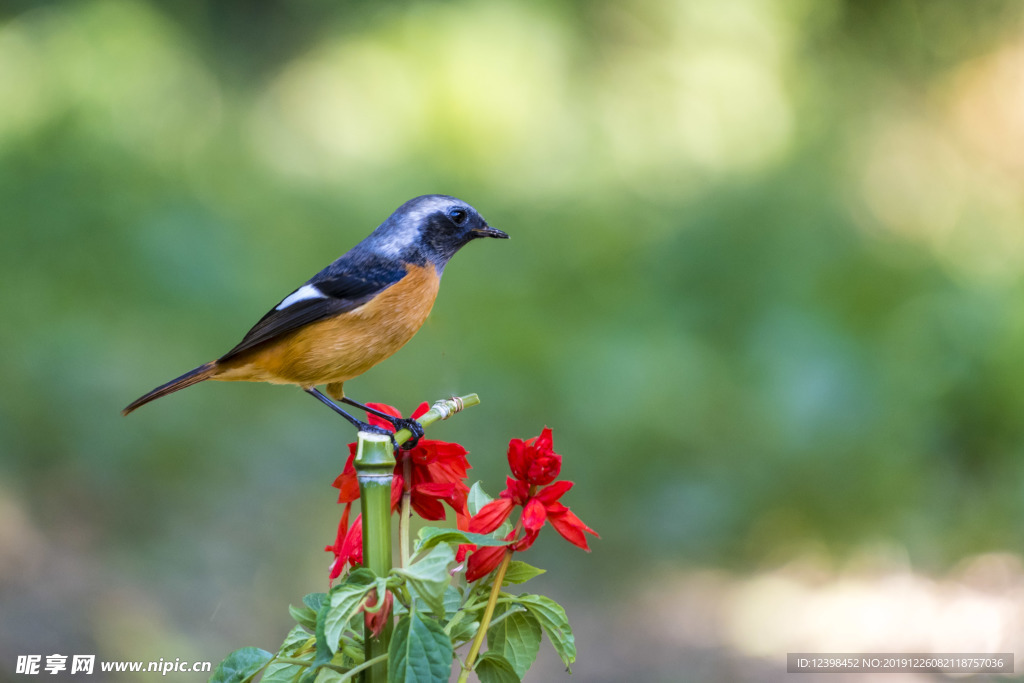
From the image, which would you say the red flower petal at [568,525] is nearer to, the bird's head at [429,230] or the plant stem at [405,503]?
the plant stem at [405,503]

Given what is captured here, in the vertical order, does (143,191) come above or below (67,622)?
above

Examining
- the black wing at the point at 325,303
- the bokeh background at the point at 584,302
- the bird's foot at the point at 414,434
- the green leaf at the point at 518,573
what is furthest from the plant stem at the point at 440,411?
the bokeh background at the point at 584,302

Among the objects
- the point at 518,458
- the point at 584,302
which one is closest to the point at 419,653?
the point at 518,458

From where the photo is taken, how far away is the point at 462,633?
62 centimetres

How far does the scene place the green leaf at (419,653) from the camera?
53cm

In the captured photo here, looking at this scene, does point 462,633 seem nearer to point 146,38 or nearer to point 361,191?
point 361,191

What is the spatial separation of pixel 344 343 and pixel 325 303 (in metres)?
0.05

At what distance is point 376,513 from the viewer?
0.58 meters

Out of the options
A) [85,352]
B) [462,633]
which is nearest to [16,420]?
[85,352]

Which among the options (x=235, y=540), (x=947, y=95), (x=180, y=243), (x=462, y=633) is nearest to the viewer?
(x=462, y=633)

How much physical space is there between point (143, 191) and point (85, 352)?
0.54 metres

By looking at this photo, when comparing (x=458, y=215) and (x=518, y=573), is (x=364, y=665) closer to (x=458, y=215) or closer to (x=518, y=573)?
(x=518, y=573)

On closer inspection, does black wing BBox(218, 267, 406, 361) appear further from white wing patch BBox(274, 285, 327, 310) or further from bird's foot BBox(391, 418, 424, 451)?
bird's foot BBox(391, 418, 424, 451)

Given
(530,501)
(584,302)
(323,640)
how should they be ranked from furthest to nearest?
1. (584,302)
2. (530,501)
3. (323,640)
